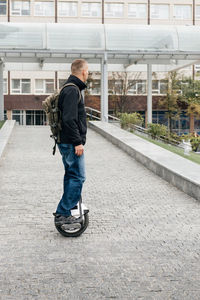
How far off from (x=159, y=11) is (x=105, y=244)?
54972 millimetres

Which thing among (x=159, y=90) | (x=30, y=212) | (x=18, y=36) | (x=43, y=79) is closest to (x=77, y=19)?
(x=43, y=79)

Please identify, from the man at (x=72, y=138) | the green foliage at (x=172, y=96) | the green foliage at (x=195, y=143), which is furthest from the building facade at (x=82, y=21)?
the man at (x=72, y=138)

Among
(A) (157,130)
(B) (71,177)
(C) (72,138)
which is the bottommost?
(B) (71,177)

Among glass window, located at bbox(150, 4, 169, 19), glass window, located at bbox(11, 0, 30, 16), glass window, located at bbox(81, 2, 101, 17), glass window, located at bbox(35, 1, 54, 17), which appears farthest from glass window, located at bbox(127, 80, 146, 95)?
glass window, located at bbox(11, 0, 30, 16)

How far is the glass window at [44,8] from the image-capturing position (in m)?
56.1

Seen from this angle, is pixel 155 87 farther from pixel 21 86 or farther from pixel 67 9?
pixel 21 86

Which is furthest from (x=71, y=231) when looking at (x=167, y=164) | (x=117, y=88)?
(x=117, y=88)

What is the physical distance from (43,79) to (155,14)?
14.7m

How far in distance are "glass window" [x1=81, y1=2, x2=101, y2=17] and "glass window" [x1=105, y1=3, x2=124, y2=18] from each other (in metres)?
0.89

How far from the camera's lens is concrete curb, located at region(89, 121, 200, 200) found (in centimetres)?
859

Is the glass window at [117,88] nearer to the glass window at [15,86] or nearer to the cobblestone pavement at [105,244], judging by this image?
the glass window at [15,86]

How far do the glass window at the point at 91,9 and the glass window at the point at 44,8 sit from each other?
11.4 ft

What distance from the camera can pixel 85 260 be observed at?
4934mm

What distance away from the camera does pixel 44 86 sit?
54.6 metres
